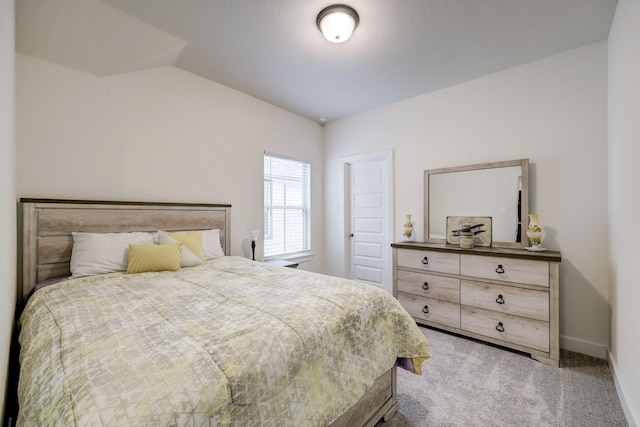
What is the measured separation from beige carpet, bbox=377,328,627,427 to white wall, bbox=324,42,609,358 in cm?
57

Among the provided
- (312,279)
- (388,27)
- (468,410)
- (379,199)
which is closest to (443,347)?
(468,410)

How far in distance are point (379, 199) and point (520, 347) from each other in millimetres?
2236

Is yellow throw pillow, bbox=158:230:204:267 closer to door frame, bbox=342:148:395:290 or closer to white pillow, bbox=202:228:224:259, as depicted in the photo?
white pillow, bbox=202:228:224:259

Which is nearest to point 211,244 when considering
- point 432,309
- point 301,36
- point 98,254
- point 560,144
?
point 98,254

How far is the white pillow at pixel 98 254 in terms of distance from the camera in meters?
1.95

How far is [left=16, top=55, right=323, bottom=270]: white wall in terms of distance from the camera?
2039mm

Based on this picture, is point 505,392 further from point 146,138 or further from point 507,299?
point 146,138

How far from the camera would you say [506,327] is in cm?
238

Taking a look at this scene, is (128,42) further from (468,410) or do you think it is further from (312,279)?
(468,410)

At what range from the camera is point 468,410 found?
5.53 feet

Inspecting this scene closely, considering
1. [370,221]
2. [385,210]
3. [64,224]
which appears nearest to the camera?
[64,224]

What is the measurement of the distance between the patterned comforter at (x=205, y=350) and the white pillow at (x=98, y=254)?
167mm

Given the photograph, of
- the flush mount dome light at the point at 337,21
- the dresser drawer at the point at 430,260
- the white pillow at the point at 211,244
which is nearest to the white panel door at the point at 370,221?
the dresser drawer at the point at 430,260

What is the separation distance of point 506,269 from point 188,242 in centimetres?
288
